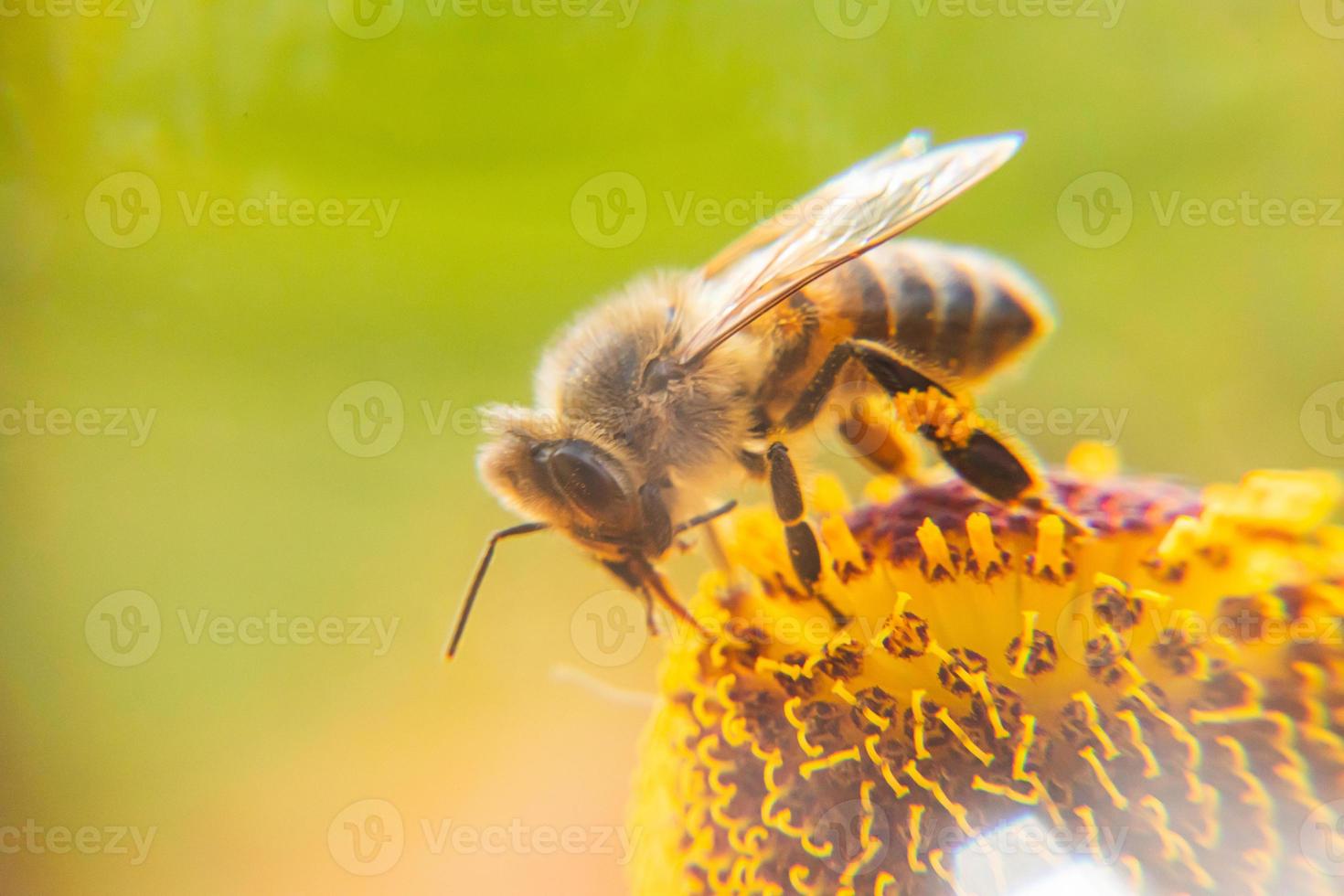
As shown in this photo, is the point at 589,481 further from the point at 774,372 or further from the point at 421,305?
the point at 421,305

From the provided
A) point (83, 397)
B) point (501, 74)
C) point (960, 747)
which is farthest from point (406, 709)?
point (960, 747)

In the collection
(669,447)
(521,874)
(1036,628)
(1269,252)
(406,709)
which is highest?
(1269,252)

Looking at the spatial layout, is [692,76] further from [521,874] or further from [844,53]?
[521,874]

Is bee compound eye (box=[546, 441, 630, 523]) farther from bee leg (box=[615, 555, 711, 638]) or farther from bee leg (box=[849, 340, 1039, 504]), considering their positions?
bee leg (box=[849, 340, 1039, 504])

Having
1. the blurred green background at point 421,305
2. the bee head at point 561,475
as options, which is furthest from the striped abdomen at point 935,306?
the blurred green background at point 421,305

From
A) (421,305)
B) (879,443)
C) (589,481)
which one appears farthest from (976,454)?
(421,305)

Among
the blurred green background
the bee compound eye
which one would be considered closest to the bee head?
the bee compound eye
